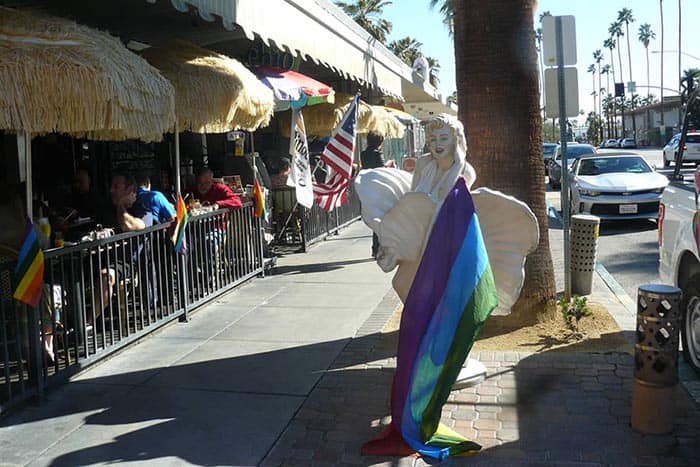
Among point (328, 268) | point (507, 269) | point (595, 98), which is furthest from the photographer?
point (595, 98)

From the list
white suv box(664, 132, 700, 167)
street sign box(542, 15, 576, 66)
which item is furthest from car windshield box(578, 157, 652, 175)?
white suv box(664, 132, 700, 167)

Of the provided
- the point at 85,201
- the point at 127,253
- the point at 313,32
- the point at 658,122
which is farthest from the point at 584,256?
the point at 658,122

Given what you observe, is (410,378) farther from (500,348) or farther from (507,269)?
(500,348)

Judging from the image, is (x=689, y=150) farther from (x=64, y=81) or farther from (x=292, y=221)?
(x=64, y=81)

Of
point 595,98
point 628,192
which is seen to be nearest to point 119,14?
point 628,192

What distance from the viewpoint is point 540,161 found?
6789 mm

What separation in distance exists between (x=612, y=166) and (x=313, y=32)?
335 inches

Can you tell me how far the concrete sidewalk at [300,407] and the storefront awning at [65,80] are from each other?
200 centimetres

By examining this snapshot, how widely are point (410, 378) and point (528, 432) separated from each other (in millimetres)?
949

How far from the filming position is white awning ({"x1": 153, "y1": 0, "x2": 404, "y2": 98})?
7.19m

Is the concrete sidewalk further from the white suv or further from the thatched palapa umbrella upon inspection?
the white suv

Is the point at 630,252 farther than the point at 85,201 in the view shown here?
Yes

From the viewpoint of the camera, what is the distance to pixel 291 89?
970cm

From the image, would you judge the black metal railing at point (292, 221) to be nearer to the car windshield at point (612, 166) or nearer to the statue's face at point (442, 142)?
the car windshield at point (612, 166)
